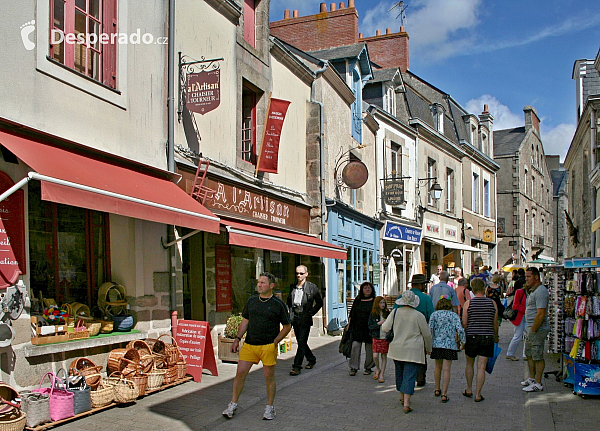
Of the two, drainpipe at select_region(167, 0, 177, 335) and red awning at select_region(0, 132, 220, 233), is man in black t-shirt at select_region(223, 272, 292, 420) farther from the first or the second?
drainpipe at select_region(167, 0, 177, 335)

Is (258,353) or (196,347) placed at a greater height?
(258,353)

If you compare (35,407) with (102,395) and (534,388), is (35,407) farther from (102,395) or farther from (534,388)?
(534,388)

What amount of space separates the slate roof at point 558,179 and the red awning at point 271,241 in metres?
42.3

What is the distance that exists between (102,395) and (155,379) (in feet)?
3.14

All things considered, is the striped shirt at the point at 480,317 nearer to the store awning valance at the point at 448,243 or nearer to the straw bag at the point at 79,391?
the straw bag at the point at 79,391

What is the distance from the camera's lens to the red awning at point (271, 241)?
866cm

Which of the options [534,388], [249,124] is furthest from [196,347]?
[249,124]

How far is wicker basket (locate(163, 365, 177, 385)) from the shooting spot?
741 cm

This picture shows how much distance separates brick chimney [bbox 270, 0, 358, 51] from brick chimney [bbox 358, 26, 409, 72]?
245 inches

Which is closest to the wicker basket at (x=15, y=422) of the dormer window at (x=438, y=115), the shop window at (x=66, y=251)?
the shop window at (x=66, y=251)

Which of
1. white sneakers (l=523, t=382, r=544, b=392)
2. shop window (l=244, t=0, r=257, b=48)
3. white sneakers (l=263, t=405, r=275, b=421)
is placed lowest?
white sneakers (l=523, t=382, r=544, b=392)

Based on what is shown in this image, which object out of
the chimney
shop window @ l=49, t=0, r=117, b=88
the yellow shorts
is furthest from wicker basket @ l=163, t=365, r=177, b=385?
the chimney

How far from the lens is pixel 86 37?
725cm

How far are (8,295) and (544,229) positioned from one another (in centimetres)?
4112
